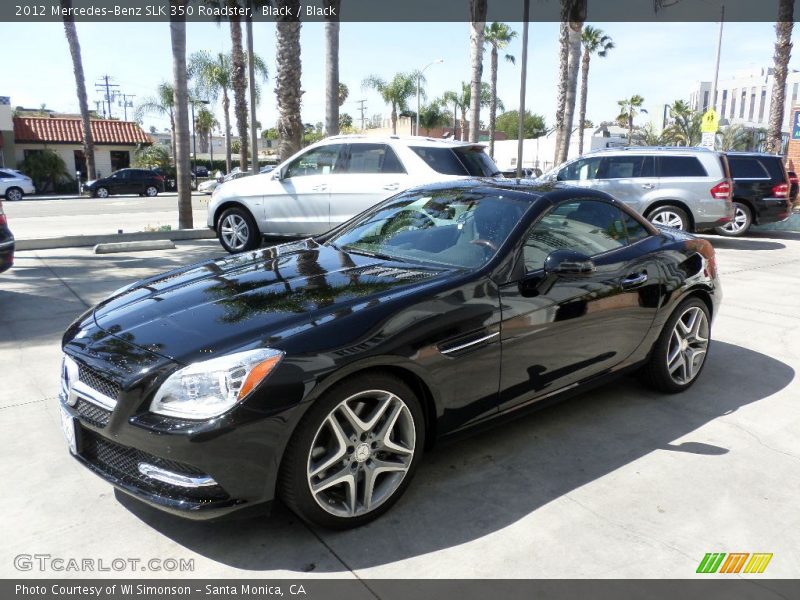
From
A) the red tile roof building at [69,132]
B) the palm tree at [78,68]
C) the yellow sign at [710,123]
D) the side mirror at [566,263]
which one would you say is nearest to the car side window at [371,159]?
the side mirror at [566,263]

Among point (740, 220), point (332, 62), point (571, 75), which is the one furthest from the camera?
point (571, 75)

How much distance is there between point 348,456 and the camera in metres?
2.98

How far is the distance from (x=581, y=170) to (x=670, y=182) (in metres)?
1.81

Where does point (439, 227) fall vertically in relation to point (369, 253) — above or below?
above

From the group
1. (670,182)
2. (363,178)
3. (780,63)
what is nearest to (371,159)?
(363,178)

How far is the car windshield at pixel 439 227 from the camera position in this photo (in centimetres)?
382

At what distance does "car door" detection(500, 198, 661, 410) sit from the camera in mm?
3613

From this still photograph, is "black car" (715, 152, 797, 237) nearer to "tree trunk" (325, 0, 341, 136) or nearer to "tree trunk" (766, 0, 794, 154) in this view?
"tree trunk" (325, 0, 341, 136)

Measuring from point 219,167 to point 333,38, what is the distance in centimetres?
4659

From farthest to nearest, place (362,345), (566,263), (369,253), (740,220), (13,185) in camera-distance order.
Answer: (13,185) → (740,220) → (369,253) → (566,263) → (362,345)

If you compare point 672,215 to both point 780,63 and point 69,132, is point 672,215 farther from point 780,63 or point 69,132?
point 69,132

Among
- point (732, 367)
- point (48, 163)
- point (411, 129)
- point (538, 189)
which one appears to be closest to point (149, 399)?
point (538, 189)

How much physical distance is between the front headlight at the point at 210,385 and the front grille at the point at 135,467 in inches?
8.6

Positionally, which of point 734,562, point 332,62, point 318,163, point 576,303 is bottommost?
point 734,562
